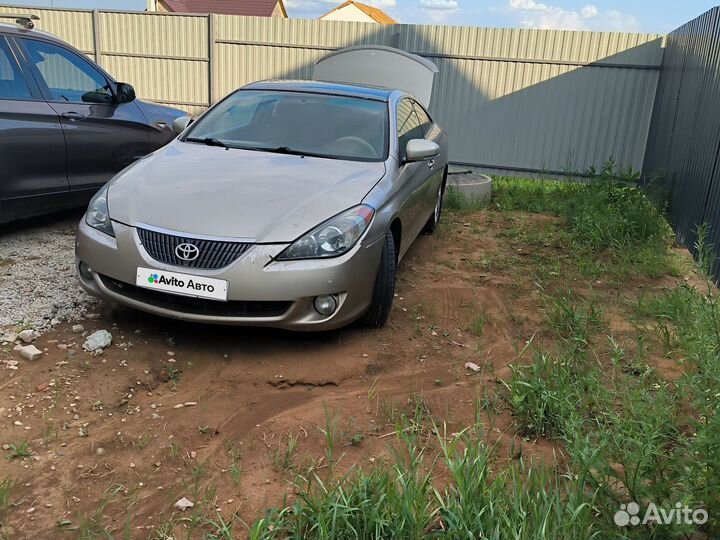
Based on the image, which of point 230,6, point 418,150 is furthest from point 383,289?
point 230,6

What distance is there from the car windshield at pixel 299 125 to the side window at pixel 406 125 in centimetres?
17

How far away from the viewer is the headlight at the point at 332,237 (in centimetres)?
337

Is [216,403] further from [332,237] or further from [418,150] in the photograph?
[418,150]

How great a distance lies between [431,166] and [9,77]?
11.6 ft

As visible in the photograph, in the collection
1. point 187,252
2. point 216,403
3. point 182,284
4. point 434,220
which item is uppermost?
point 187,252

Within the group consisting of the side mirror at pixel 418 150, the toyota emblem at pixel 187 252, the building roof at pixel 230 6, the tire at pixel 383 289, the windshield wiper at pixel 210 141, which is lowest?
the tire at pixel 383 289

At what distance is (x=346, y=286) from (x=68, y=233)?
346 centimetres

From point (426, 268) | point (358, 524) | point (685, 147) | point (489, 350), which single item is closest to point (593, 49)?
point (685, 147)

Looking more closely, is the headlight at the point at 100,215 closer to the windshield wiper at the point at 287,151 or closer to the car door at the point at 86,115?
the windshield wiper at the point at 287,151

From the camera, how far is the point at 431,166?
549 centimetres

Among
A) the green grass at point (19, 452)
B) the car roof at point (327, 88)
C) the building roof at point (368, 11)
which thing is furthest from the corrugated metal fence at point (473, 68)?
the building roof at point (368, 11)

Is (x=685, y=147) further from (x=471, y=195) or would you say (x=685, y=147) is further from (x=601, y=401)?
(x=601, y=401)

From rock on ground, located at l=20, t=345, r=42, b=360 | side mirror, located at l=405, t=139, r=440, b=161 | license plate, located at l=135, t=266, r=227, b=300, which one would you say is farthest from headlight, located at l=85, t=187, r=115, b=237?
side mirror, located at l=405, t=139, r=440, b=161

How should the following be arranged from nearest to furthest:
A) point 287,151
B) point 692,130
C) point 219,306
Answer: point 219,306 → point 287,151 → point 692,130
